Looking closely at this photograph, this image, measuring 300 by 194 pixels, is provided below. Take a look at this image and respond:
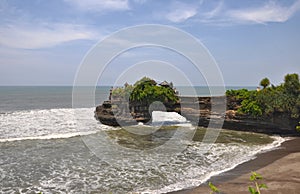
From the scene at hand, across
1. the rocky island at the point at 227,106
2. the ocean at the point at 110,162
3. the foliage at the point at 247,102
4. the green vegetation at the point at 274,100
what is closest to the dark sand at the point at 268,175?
the ocean at the point at 110,162

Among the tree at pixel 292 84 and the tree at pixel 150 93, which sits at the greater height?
the tree at pixel 292 84

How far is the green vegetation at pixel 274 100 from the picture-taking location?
62.6 ft

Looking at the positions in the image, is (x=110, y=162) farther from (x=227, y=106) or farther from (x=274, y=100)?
(x=274, y=100)

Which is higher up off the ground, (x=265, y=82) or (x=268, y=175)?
(x=265, y=82)

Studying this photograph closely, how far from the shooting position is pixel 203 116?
23.6m

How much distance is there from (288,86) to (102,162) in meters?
16.0

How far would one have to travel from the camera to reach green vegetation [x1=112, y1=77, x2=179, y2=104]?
1000 inches

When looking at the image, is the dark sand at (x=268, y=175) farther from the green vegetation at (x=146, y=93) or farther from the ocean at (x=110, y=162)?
the green vegetation at (x=146, y=93)

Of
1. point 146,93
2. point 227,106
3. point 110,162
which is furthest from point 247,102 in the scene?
point 110,162

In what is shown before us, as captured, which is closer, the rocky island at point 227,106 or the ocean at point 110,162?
the ocean at point 110,162

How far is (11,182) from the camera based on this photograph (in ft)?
32.4

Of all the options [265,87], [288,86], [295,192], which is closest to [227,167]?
[295,192]

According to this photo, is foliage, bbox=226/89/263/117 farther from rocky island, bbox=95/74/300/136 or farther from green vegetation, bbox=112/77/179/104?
green vegetation, bbox=112/77/179/104

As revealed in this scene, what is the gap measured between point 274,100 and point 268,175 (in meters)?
11.7
